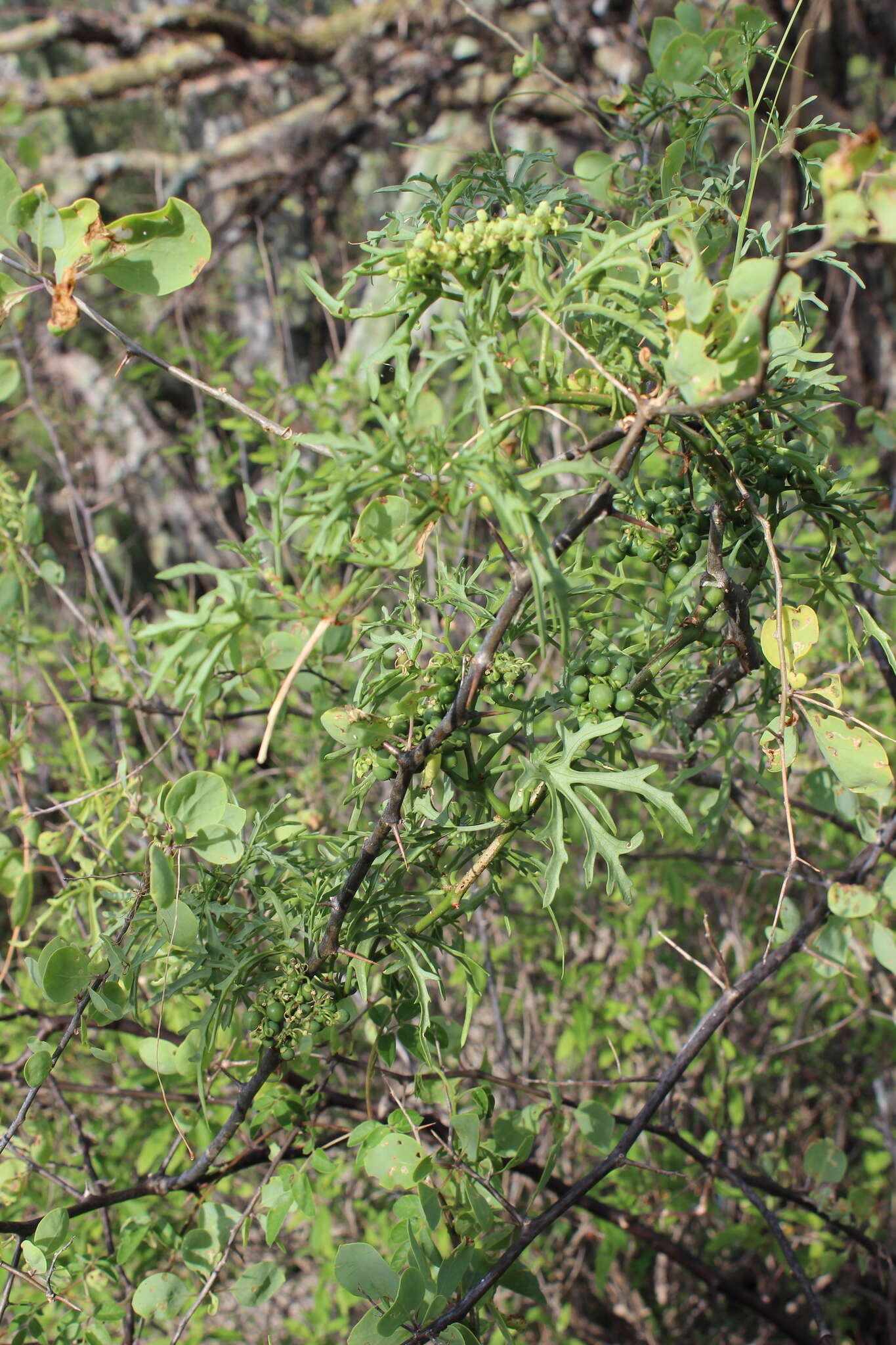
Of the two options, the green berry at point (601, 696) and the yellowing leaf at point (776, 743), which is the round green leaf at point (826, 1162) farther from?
the green berry at point (601, 696)

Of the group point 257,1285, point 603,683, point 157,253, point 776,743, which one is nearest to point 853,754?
point 776,743

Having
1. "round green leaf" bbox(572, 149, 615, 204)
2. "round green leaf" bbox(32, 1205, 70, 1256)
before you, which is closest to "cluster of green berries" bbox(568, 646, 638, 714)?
"round green leaf" bbox(572, 149, 615, 204)

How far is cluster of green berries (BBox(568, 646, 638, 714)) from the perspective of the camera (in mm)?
675

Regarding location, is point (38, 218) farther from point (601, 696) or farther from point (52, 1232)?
point (52, 1232)

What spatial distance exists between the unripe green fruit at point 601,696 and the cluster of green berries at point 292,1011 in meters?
0.34

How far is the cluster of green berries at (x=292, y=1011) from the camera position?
2.49 feet

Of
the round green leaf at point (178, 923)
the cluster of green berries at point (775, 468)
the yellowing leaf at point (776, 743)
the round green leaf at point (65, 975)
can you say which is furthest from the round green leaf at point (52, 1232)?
the cluster of green berries at point (775, 468)

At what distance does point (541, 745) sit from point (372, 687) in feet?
0.47

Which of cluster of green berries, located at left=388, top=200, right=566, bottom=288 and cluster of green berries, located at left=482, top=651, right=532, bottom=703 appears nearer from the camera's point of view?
cluster of green berries, located at left=388, top=200, right=566, bottom=288

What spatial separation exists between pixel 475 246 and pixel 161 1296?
995mm

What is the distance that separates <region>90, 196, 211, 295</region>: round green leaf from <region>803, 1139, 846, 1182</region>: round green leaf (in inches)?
50.3

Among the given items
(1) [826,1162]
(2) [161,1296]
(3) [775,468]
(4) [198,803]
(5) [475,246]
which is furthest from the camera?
(1) [826,1162]

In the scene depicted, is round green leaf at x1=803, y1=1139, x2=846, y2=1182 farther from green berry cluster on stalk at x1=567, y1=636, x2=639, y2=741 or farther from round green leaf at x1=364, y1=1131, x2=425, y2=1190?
green berry cluster on stalk at x1=567, y1=636, x2=639, y2=741

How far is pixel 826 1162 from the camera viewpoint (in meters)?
1.23
